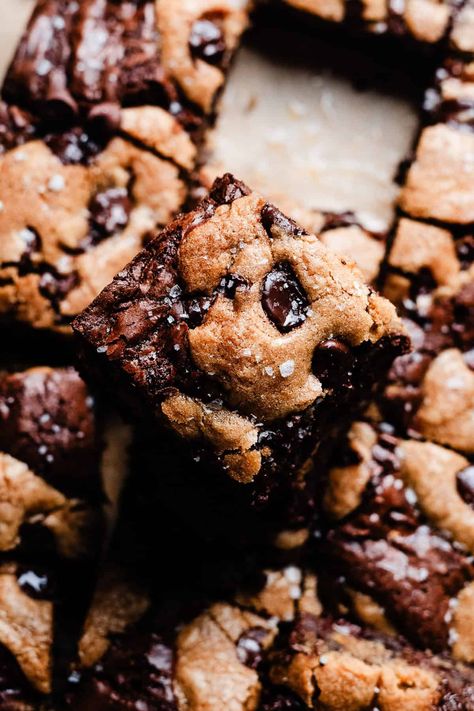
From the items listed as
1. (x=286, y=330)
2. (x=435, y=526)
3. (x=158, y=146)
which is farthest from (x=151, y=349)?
(x=435, y=526)

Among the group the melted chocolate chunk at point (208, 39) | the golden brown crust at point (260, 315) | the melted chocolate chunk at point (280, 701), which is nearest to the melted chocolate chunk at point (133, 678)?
the melted chocolate chunk at point (280, 701)

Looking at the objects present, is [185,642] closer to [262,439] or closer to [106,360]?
[262,439]

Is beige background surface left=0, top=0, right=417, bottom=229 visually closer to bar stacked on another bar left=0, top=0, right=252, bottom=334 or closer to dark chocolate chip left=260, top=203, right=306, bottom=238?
bar stacked on another bar left=0, top=0, right=252, bottom=334

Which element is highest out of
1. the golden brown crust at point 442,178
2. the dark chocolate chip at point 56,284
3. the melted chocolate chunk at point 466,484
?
the golden brown crust at point 442,178

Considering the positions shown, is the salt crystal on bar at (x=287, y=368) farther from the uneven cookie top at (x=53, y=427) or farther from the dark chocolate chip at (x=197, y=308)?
the uneven cookie top at (x=53, y=427)

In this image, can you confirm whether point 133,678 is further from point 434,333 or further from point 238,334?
point 434,333

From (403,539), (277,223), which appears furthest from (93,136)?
(403,539)
